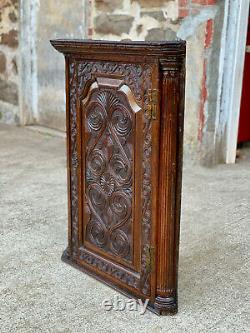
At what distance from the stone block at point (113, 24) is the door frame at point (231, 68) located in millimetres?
739

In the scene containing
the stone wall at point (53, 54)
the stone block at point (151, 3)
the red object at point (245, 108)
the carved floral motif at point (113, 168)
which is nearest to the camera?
the carved floral motif at point (113, 168)

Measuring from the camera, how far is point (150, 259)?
1.62m

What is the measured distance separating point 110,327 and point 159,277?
9.0 inches

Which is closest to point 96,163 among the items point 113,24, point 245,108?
point 113,24

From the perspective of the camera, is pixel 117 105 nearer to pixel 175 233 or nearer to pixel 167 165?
pixel 167 165

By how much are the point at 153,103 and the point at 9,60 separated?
11.8 ft

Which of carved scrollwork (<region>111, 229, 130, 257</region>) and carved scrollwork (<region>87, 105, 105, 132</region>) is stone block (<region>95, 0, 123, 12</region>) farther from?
carved scrollwork (<region>111, 229, 130, 257</region>)

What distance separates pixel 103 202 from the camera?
1778 millimetres

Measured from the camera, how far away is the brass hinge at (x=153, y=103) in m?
1.47

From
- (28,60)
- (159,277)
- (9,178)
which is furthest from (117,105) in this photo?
(28,60)

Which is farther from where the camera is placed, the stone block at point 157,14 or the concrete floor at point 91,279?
the stone block at point 157,14

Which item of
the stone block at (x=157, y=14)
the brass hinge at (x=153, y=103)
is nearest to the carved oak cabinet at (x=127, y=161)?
the brass hinge at (x=153, y=103)

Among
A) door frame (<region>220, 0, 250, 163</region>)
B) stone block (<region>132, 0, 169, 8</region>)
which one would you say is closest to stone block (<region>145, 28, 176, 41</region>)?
stone block (<region>132, 0, 169, 8</region>)

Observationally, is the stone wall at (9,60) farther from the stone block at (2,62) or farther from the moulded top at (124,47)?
the moulded top at (124,47)
